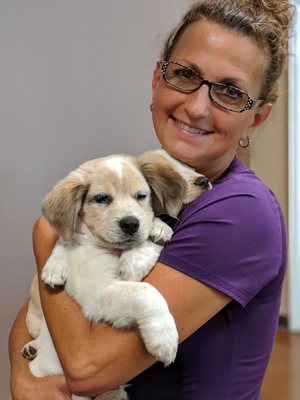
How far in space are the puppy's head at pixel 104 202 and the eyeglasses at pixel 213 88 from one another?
9.7 inches

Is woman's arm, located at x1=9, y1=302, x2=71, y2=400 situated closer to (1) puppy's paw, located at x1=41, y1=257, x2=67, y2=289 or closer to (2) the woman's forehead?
(1) puppy's paw, located at x1=41, y1=257, x2=67, y2=289

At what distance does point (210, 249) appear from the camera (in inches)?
42.5

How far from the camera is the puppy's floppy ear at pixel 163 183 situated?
1.31m

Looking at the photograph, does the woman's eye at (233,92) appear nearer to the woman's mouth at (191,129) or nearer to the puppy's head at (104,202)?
the woman's mouth at (191,129)

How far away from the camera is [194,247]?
3.57 feet

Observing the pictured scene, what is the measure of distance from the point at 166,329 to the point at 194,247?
0.58ft

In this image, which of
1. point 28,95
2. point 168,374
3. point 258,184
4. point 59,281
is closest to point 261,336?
point 168,374

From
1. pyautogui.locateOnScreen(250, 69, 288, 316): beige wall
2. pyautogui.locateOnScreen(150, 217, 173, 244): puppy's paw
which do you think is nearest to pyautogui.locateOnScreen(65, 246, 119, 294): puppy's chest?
pyautogui.locateOnScreen(150, 217, 173, 244): puppy's paw

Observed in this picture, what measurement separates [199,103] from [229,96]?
8 cm

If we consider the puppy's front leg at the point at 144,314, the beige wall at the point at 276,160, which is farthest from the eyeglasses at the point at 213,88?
the beige wall at the point at 276,160

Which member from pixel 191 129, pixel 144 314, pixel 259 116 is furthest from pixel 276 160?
pixel 144 314

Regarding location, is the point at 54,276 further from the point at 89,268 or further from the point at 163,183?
the point at 163,183

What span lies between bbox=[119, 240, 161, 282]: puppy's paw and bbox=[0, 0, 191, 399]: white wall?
114cm

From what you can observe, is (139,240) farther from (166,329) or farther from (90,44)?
(90,44)
